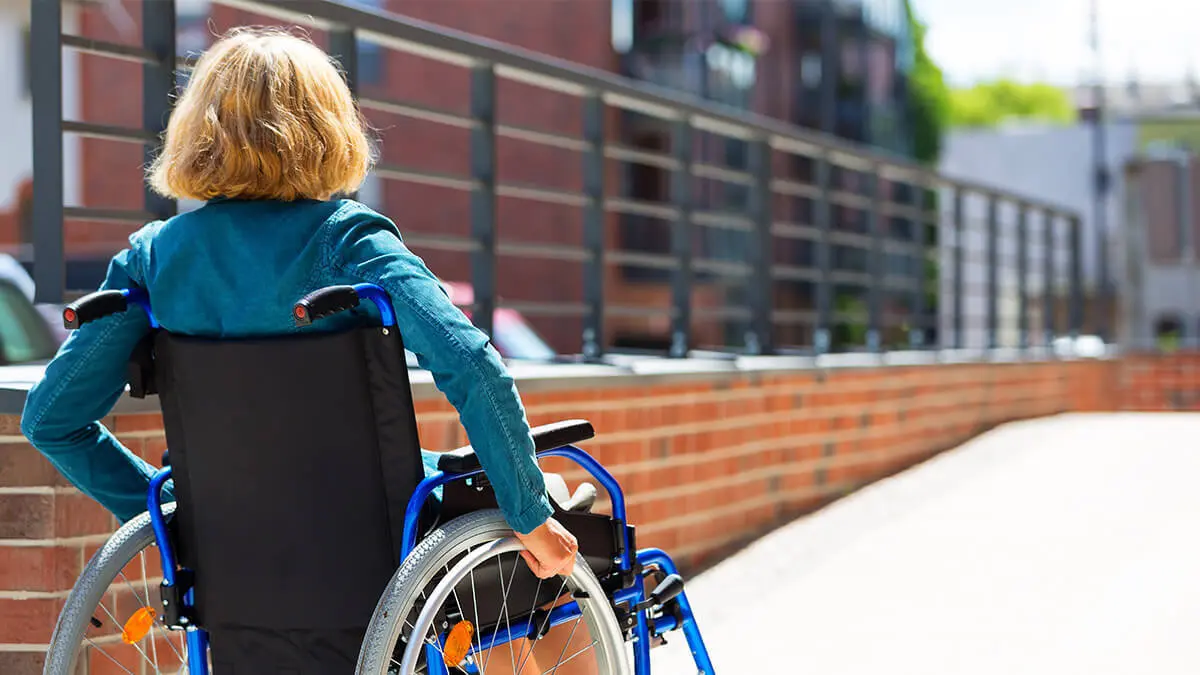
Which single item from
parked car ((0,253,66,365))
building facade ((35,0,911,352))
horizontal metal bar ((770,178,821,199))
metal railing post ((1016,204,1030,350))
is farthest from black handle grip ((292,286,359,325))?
building facade ((35,0,911,352))

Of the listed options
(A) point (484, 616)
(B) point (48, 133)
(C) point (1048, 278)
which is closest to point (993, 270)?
→ (C) point (1048, 278)

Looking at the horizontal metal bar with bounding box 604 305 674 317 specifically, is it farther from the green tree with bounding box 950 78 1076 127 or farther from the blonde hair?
the green tree with bounding box 950 78 1076 127

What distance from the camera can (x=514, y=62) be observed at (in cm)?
592

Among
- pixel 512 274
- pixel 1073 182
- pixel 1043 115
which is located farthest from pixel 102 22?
pixel 1043 115

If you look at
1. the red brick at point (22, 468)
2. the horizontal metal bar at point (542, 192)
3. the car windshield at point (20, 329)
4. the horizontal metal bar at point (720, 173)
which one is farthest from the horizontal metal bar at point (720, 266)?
the red brick at point (22, 468)

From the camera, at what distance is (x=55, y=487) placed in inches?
147

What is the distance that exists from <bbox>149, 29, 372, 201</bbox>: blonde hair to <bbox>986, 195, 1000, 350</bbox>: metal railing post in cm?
975

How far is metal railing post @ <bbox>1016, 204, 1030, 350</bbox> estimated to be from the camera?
44.1ft

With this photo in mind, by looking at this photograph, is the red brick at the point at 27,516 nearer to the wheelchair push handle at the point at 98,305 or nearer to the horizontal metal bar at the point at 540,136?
the wheelchair push handle at the point at 98,305

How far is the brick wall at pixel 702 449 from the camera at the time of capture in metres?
3.76

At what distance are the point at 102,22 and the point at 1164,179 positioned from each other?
19.2m

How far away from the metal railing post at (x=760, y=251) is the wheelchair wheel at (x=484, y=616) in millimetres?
5181

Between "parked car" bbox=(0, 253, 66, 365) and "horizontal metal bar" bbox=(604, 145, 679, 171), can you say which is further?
"parked car" bbox=(0, 253, 66, 365)

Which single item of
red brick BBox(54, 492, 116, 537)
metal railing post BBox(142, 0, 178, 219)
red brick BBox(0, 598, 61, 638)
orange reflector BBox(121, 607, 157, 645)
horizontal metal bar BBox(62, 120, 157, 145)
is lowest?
red brick BBox(0, 598, 61, 638)
